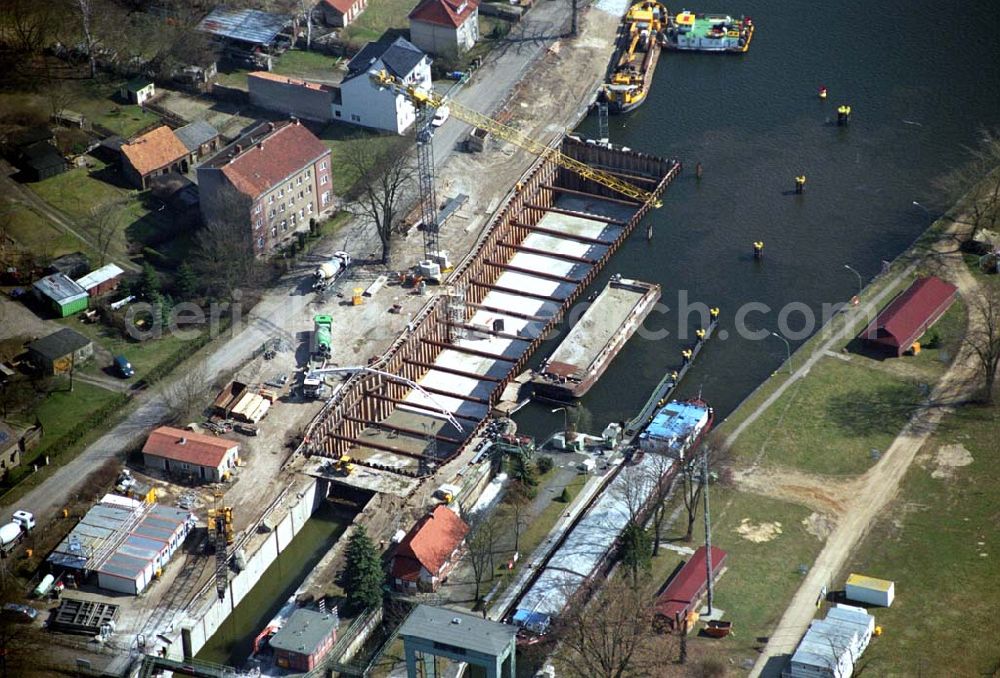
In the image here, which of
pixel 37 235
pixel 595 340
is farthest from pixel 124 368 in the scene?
pixel 595 340

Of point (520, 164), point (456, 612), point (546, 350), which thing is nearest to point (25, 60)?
point (520, 164)

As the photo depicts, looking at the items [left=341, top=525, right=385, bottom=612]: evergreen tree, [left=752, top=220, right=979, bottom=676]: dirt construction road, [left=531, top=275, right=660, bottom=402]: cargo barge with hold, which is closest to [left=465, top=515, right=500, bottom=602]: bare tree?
[left=341, top=525, right=385, bottom=612]: evergreen tree

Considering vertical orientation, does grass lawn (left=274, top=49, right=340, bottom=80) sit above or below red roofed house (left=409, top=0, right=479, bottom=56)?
below

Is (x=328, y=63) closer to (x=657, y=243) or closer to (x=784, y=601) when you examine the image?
(x=657, y=243)

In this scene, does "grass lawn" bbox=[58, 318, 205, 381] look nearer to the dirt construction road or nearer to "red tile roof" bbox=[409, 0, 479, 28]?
"red tile roof" bbox=[409, 0, 479, 28]

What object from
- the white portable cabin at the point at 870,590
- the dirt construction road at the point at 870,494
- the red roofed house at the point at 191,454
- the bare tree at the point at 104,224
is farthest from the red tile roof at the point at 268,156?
the white portable cabin at the point at 870,590

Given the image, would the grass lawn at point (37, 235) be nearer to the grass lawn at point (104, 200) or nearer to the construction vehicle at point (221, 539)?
the grass lawn at point (104, 200)
